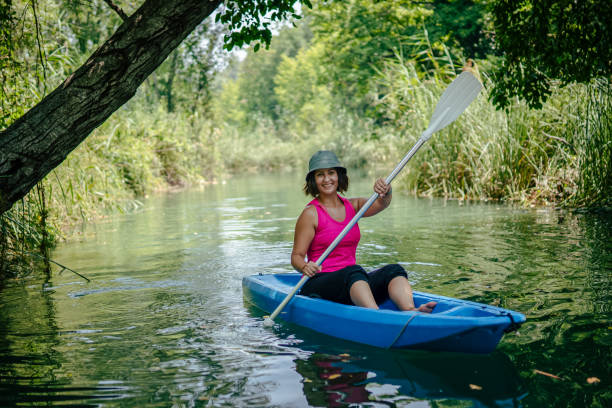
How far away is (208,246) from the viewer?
7.79 meters

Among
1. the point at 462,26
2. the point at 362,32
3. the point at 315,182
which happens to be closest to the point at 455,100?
the point at 315,182

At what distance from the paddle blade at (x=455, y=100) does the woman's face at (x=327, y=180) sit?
96cm

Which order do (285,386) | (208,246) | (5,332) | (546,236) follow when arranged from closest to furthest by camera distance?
(285,386), (5,332), (546,236), (208,246)

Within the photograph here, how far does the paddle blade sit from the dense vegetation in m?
1.58

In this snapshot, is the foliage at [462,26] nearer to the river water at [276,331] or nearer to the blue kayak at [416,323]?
the river water at [276,331]

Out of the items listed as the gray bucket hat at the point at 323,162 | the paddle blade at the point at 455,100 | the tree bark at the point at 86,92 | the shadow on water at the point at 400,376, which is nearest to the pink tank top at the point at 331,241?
the gray bucket hat at the point at 323,162

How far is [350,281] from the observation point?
3990 mm

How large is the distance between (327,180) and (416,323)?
4.00ft

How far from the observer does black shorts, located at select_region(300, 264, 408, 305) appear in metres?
4.00

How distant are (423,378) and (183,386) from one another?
1195 mm

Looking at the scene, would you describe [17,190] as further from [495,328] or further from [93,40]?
[93,40]

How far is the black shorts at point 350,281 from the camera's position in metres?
4.00

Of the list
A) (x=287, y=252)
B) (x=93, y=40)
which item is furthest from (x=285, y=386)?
(x=93, y=40)

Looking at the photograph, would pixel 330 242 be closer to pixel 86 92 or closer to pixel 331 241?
pixel 331 241
